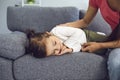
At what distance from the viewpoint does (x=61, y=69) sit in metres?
1.56

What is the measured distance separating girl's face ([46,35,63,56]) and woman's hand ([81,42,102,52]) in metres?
0.18

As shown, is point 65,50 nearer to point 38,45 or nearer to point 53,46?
point 53,46

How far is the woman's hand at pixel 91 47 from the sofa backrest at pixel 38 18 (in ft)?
1.50

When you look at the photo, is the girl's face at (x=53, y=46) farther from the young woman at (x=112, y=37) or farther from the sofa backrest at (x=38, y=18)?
the sofa backrest at (x=38, y=18)

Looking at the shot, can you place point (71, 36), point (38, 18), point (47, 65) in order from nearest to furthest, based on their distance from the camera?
1. point (47, 65)
2. point (71, 36)
3. point (38, 18)

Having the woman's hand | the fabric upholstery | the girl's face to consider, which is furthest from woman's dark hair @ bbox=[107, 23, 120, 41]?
the fabric upholstery

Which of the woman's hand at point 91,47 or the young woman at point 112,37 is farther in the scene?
the woman's hand at point 91,47

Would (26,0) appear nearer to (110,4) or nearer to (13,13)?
(13,13)

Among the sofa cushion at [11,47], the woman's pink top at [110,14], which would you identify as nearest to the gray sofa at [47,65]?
the sofa cushion at [11,47]

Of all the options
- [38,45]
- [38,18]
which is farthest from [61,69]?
[38,18]

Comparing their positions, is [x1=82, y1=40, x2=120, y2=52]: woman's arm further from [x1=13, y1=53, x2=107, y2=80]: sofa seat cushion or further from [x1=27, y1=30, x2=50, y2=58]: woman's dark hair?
[x1=27, y1=30, x2=50, y2=58]: woman's dark hair

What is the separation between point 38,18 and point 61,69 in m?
0.70

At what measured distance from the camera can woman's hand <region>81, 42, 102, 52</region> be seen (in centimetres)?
161

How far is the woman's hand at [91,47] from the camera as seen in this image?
1613 mm
